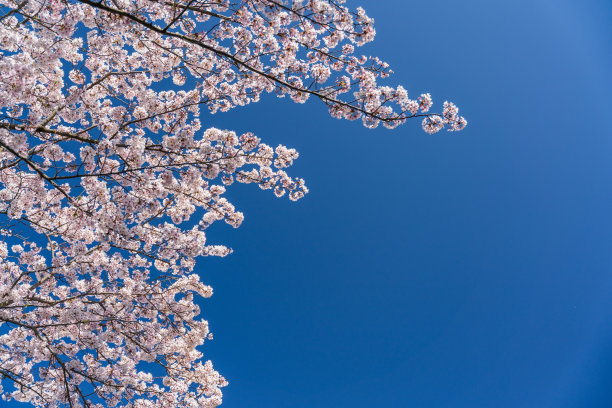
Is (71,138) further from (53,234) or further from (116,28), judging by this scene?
(53,234)

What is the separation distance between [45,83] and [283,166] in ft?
15.3

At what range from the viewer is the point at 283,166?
715cm

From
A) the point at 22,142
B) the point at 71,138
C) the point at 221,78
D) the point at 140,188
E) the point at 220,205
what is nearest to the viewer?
the point at 22,142

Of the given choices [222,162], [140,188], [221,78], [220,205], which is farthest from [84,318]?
[221,78]

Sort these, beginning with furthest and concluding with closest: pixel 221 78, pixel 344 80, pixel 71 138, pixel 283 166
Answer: pixel 283 166 → pixel 221 78 → pixel 344 80 → pixel 71 138

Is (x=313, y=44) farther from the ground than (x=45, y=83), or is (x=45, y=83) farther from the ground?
(x=313, y=44)

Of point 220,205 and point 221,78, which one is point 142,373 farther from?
point 221,78

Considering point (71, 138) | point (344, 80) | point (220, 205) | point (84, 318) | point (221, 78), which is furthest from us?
point (220, 205)

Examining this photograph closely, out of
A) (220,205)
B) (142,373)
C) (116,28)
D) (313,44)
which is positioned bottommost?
(142,373)

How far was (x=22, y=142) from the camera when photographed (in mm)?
4301

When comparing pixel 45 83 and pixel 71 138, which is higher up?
pixel 45 83

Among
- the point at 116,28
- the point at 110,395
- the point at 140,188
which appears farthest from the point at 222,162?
the point at 110,395

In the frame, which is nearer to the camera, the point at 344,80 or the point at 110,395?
the point at 344,80

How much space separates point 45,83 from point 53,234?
284cm
